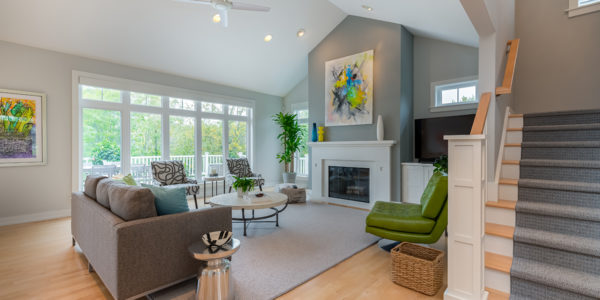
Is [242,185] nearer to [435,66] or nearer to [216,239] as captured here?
[216,239]

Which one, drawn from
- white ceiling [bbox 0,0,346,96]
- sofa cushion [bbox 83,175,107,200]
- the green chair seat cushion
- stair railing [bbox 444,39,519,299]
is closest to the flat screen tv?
the green chair seat cushion

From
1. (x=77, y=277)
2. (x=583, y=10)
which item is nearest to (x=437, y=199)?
(x=77, y=277)

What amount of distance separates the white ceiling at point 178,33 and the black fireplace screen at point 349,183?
290 cm

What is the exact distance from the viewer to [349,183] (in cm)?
527

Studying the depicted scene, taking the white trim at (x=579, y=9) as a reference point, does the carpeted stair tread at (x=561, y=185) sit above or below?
below

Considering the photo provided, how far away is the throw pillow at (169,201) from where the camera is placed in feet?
6.97

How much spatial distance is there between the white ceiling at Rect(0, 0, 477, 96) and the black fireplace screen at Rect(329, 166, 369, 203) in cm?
275

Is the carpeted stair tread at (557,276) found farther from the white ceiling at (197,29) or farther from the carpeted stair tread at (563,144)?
the white ceiling at (197,29)

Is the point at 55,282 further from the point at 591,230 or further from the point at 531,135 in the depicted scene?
the point at 531,135

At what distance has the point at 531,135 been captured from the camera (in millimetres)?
2928

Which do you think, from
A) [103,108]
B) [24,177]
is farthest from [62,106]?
[24,177]

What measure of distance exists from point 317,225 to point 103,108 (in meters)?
4.35

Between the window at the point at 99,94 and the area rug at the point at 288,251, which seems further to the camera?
the window at the point at 99,94

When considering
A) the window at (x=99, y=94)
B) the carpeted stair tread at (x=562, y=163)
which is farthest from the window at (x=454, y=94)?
the window at (x=99, y=94)
